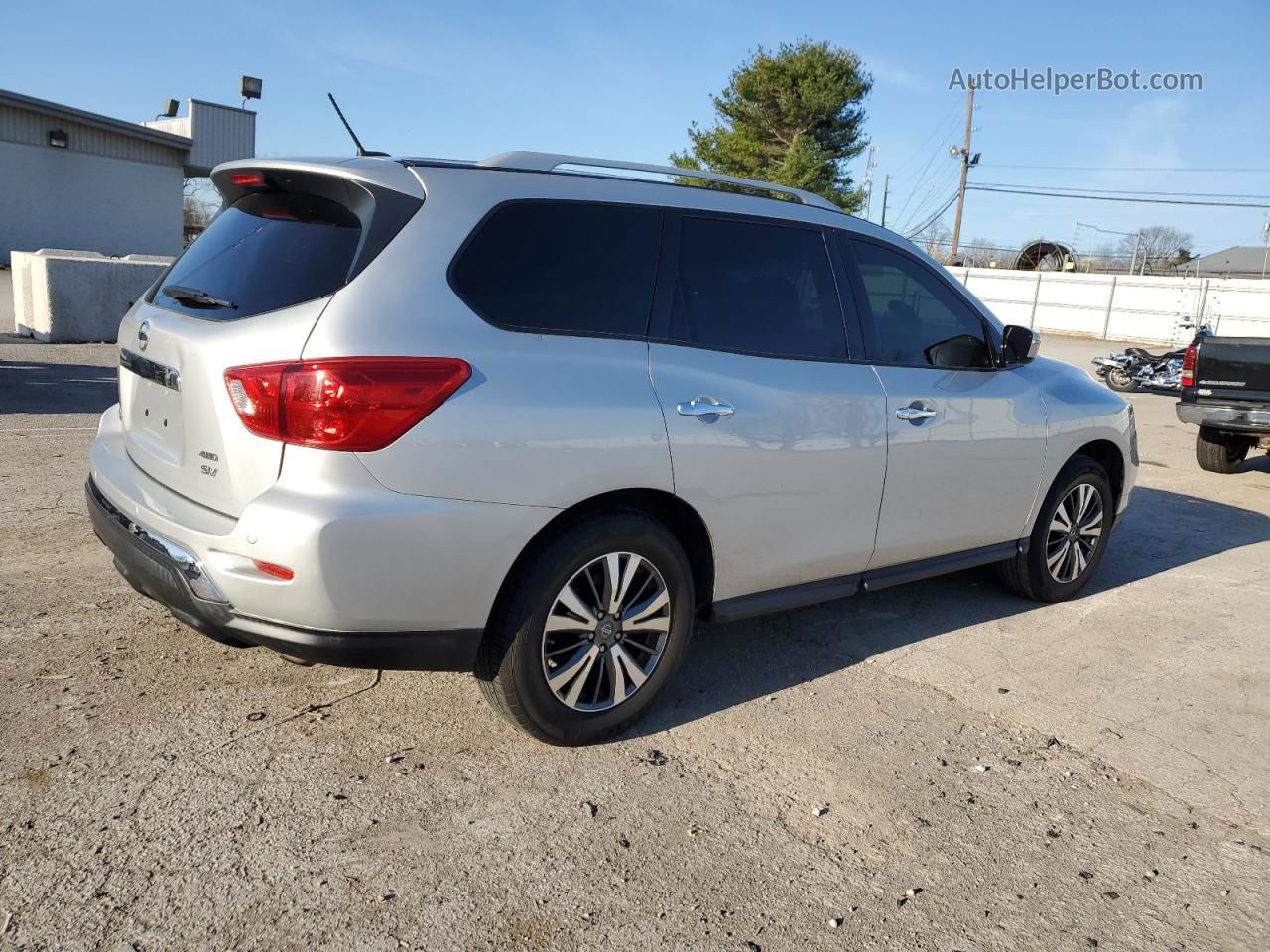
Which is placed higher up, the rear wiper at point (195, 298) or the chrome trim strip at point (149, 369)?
the rear wiper at point (195, 298)

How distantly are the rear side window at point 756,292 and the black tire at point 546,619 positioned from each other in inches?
29.7

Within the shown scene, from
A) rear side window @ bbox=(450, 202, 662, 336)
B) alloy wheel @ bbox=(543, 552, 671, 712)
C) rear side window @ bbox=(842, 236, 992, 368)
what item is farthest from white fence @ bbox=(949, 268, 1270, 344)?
alloy wheel @ bbox=(543, 552, 671, 712)

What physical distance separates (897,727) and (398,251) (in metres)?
2.45

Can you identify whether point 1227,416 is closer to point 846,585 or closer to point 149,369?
point 846,585

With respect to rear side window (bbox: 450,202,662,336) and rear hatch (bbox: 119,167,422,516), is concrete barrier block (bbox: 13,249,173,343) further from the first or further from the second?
rear side window (bbox: 450,202,662,336)

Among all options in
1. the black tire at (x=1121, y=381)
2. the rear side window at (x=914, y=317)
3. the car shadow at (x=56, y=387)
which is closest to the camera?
the rear side window at (x=914, y=317)

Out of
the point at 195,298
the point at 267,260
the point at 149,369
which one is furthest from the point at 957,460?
the point at 149,369

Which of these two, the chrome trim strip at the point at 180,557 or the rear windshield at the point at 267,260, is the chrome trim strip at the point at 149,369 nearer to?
the rear windshield at the point at 267,260

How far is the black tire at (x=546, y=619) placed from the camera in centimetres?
321

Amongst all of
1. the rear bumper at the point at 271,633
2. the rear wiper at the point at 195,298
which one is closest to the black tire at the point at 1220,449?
the rear bumper at the point at 271,633

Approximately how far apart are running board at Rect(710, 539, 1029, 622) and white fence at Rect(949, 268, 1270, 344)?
29142mm

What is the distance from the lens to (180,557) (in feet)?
10.1

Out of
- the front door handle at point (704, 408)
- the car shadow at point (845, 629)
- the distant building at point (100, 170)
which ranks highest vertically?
the distant building at point (100, 170)

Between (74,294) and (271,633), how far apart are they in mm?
13599
